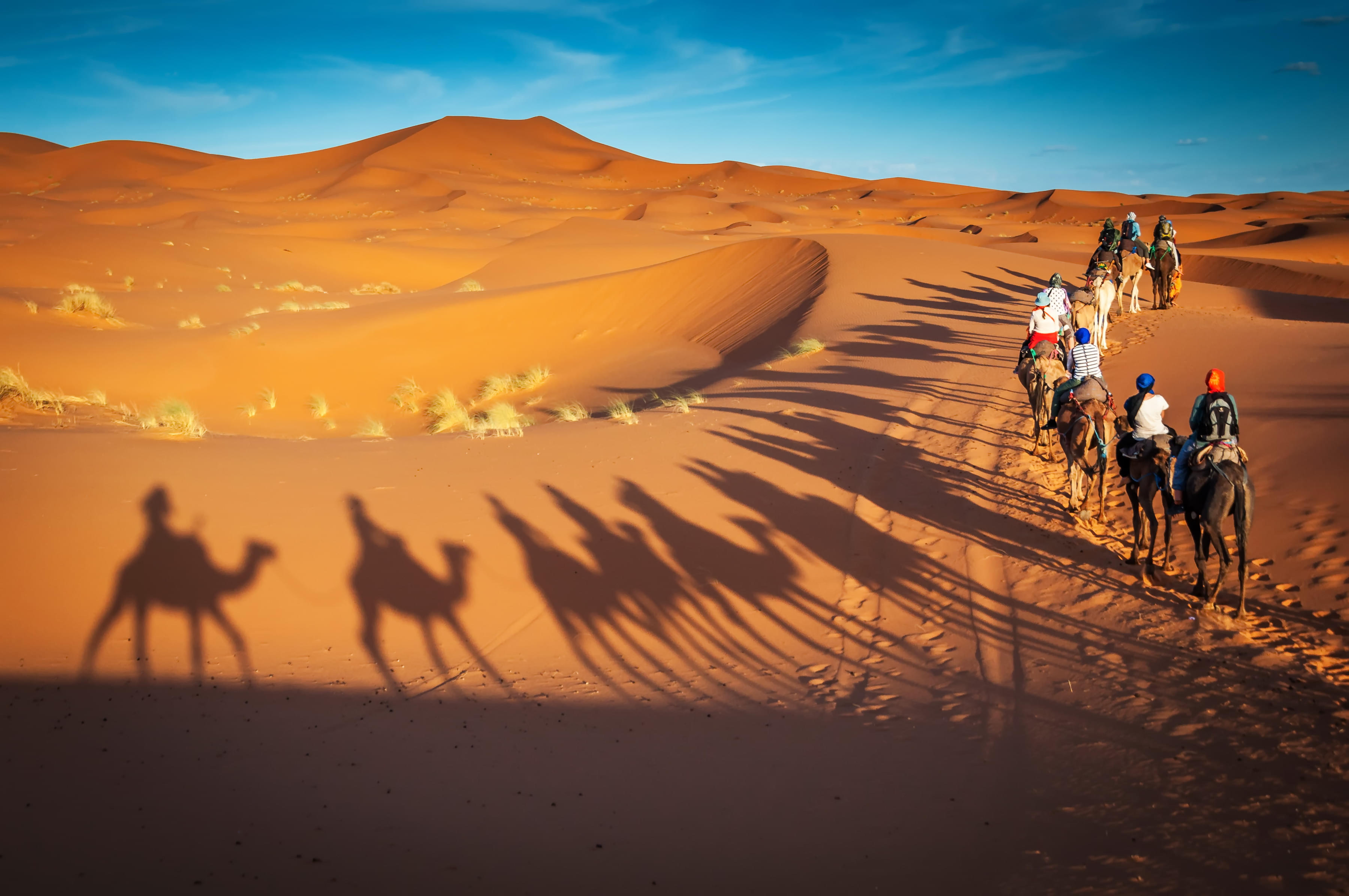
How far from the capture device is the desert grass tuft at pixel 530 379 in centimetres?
2114

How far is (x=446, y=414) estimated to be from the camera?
60.3ft

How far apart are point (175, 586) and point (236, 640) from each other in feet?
3.57

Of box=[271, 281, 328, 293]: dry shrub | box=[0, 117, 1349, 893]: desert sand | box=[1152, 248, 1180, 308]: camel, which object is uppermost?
box=[271, 281, 328, 293]: dry shrub

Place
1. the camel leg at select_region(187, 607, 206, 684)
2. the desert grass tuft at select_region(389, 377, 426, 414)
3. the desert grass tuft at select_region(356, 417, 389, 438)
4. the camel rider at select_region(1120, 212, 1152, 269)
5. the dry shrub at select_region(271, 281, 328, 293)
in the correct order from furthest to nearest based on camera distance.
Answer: the dry shrub at select_region(271, 281, 328, 293) → the desert grass tuft at select_region(389, 377, 426, 414) → the camel rider at select_region(1120, 212, 1152, 269) → the desert grass tuft at select_region(356, 417, 389, 438) → the camel leg at select_region(187, 607, 206, 684)

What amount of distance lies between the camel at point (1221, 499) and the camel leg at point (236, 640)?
27.7 ft

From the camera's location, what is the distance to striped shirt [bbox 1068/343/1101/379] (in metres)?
9.97

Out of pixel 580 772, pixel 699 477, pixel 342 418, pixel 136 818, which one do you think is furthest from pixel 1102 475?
pixel 342 418

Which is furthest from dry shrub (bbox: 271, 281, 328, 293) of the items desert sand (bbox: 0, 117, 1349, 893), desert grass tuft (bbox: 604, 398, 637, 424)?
desert grass tuft (bbox: 604, 398, 637, 424)

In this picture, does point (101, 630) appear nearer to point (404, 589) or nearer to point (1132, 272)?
point (404, 589)

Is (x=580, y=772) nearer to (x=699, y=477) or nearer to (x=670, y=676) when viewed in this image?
(x=670, y=676)

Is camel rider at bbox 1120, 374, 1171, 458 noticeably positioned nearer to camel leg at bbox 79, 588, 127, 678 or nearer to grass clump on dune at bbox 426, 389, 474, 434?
camel leg at bbox 79, 588, 127, 678

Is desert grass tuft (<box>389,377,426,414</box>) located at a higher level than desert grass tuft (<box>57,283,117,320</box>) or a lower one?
lower

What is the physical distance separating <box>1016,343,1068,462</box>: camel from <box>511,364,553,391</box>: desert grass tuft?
13.2 m

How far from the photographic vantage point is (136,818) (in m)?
4.77
